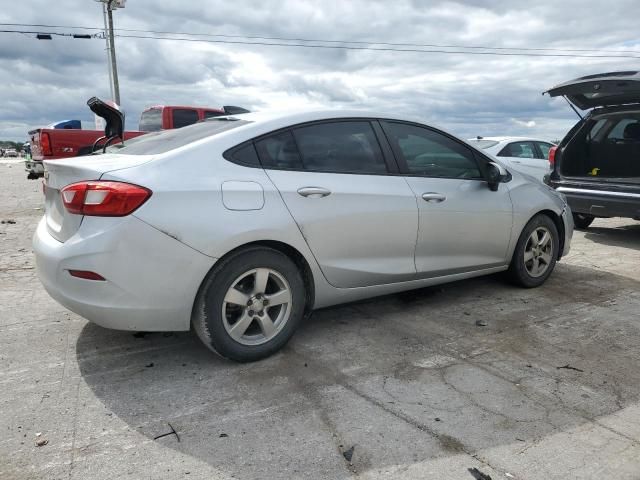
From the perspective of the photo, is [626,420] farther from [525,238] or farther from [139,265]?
[139,265]

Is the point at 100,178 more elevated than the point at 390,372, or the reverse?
the point at 100,178

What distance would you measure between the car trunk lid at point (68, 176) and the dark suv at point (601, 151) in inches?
219

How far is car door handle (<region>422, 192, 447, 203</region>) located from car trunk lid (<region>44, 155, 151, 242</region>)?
6.61 feet

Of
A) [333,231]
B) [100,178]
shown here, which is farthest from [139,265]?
[333,231]

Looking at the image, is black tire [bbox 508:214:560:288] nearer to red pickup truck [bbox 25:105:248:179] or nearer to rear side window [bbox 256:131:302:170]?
rear side window [bbox 256:131:302:170]

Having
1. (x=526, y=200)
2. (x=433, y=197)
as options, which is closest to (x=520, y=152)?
(x=526, y=200)

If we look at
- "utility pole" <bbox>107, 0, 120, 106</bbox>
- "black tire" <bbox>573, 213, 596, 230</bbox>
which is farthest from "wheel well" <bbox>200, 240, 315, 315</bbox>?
"utility pole" <bbox>107, 0, 120, 106</bbox>

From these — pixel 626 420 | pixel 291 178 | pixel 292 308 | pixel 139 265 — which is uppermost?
pixel 291 178

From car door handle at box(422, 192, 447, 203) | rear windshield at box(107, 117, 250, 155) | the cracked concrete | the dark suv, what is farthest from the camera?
the dark suv

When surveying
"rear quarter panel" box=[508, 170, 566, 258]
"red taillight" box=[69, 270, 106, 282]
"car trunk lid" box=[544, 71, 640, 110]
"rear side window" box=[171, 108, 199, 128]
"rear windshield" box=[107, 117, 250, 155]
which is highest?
"rear side window" box=[171, 108, 199, 128]

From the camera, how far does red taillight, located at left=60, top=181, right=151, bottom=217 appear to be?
288cm

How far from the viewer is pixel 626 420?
8.96ft

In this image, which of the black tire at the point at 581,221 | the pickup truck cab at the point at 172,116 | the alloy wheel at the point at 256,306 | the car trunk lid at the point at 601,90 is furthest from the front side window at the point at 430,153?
the pickup truck cab at the point at 172,116

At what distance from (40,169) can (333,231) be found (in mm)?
8933
